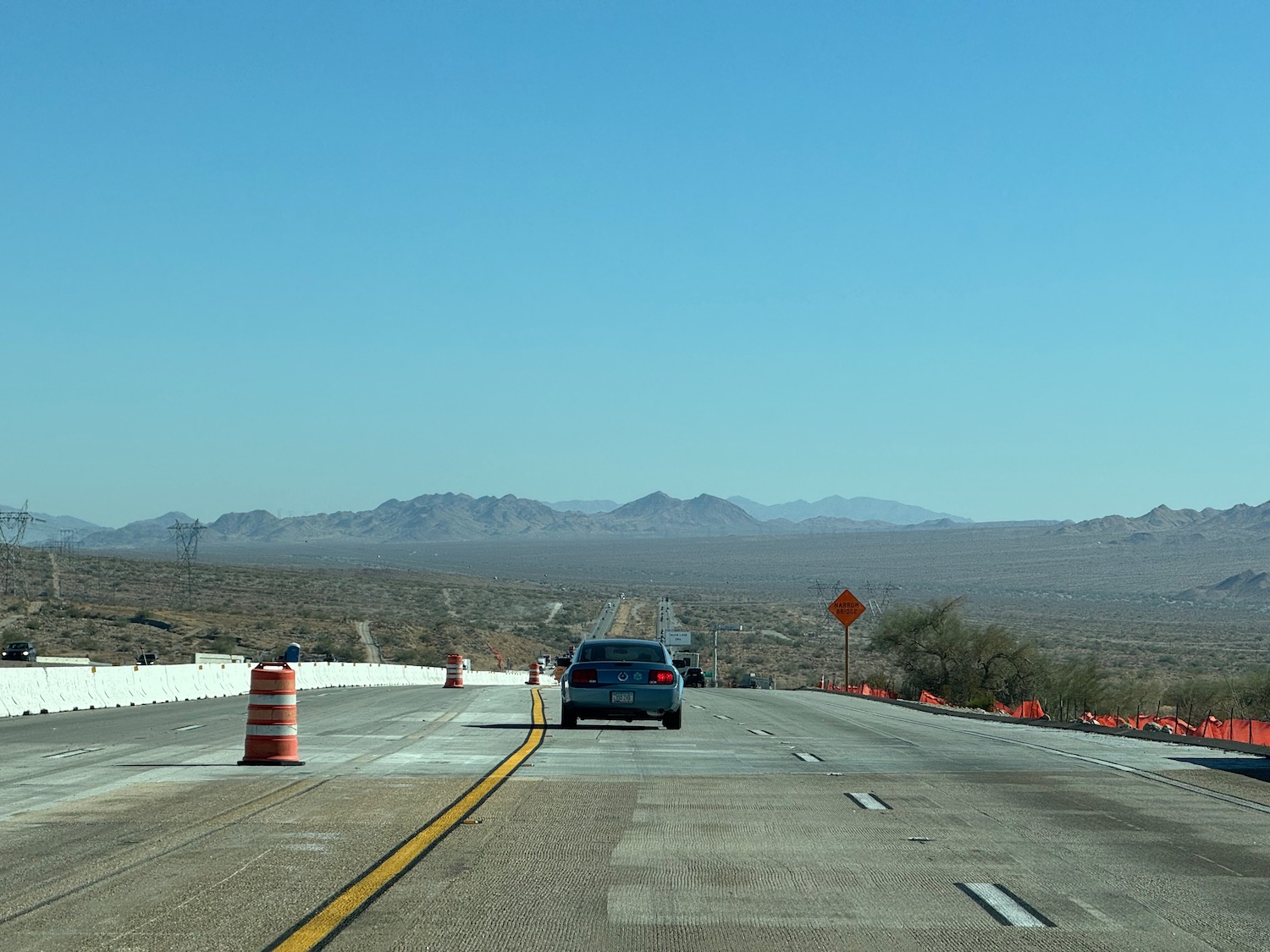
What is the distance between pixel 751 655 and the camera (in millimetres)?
113562

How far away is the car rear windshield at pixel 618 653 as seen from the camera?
80.8 feet

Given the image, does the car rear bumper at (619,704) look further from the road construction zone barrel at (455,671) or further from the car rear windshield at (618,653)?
the road construction zone barrel at (455,671)

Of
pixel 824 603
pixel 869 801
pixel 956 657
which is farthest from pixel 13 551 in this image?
pixel 869 801

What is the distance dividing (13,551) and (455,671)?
99133 mm

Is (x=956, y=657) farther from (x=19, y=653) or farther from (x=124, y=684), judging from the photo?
(x=124, y=684)

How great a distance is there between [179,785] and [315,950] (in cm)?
796

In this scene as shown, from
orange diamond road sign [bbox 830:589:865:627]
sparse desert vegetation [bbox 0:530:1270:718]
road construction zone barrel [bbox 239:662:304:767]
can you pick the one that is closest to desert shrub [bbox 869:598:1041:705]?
sparse desert vegetation [bbox 0:530:1270:718]

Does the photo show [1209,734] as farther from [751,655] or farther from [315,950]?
[751,655]

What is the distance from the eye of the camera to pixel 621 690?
23906 mm

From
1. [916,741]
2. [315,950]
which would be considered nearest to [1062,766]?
[916,741]

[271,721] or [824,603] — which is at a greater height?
[824,603]

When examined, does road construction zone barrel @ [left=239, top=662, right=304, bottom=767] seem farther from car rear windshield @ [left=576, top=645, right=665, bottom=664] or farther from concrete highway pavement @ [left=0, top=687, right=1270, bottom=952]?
car rear windshield @ [left=576, top=645, right=665, bottom=664]

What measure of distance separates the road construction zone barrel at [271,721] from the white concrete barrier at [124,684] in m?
14.0

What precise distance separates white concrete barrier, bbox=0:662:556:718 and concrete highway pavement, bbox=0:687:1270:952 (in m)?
10.8
